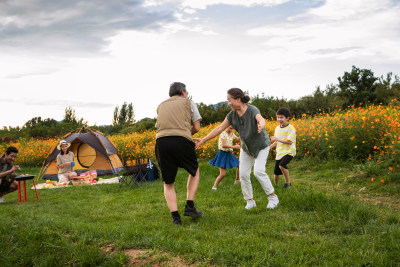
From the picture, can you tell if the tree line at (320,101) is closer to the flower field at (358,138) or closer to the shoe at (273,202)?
the flower field at (358,138)

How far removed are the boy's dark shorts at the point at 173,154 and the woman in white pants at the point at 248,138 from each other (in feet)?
1.57

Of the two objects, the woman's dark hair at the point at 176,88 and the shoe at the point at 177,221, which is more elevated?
the woman's dark hair at the point at 176,88

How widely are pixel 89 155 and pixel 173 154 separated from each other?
388 inches

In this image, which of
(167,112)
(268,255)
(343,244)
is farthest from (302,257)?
(167,112)

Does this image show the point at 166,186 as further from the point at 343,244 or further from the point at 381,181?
→ the point at 381,181

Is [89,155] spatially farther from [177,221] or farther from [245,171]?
[177,221]

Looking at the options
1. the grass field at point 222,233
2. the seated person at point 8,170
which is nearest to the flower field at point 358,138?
the grass field at point 222,233

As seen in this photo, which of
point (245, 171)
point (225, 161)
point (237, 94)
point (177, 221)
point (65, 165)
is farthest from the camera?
point (65, 165)

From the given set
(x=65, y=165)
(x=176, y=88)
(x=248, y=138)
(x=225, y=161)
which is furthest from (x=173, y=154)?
(x=65, y=165)

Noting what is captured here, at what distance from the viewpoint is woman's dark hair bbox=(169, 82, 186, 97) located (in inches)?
182

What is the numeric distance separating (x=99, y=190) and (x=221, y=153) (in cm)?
358

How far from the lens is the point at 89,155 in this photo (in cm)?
1341

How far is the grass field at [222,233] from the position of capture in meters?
3.35

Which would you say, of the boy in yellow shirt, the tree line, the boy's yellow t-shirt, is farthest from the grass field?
the tree line
